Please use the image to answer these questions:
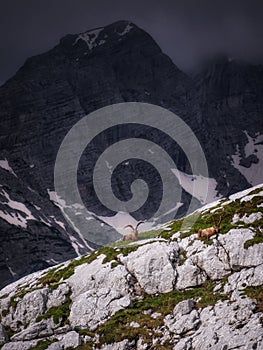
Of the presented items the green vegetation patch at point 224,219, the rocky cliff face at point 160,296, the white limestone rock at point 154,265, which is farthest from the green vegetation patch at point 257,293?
the white limestone rock at point 154,265

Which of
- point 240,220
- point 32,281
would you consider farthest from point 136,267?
point 32,281

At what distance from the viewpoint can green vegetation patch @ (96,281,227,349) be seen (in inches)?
1547

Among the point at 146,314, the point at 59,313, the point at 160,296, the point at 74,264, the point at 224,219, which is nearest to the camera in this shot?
the point at 146,314

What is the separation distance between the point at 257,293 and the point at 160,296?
27.2 ft

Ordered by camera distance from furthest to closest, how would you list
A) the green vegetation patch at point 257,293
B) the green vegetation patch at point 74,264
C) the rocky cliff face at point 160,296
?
the green vegetation patch at point 74,264 → the rocky cliff face at point 160,296 → the green vegetation patch at point 257,293

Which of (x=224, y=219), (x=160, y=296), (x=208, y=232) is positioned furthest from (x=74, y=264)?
(x=224, y=219)

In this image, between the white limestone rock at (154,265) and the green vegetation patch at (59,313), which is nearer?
the white limestone rock at (154,265)

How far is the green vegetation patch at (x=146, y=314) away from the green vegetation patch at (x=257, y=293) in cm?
179

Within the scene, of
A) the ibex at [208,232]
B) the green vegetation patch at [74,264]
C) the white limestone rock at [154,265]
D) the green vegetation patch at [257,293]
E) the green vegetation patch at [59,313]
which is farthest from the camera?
the green vegetation patch at [74,264]

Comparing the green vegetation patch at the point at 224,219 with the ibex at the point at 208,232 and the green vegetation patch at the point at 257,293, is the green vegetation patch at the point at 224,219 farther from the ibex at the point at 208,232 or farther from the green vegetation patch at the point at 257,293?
the green vegetation patch at the point at 257,293

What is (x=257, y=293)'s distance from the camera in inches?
1476

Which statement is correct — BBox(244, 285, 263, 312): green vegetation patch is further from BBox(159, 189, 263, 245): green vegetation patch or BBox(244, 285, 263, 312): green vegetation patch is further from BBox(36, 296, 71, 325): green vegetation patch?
BBox(36, 296, 71, 325): green vegetation patch

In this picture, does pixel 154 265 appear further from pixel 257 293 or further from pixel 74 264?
pixel 74 264

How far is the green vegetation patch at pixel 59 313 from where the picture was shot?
4414 cm
